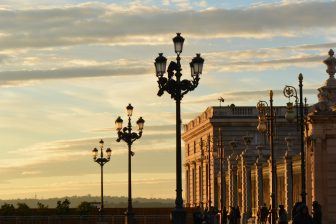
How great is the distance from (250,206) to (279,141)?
47526 millimetres

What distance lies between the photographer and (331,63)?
212 ft

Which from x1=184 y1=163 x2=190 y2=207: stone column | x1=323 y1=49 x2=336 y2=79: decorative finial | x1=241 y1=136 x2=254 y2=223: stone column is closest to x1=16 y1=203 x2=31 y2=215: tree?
x1=241 y1=136 x2=254 y2=223: stone column

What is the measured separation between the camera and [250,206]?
82.9 m

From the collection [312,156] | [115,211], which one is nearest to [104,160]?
[312,156]

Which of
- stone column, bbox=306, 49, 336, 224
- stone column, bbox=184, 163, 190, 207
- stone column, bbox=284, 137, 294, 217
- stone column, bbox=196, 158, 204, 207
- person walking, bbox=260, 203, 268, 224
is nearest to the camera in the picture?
stone column, bbox=306, 49, 336, 224

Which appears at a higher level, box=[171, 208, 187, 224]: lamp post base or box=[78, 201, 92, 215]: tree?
box=[78, 201, 92, 215]: tree

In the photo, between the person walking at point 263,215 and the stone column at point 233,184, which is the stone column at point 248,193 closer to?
the stone column at point 233,184

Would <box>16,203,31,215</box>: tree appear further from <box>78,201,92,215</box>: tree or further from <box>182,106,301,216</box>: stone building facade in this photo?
<box>182,106,301,216</box>: stone building facade

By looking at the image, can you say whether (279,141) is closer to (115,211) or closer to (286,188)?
(115,211)

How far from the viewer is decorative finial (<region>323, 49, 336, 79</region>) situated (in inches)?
2532

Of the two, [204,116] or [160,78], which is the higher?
[204,116]

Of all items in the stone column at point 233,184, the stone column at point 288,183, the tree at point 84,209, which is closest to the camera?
the stone column at point 288,183

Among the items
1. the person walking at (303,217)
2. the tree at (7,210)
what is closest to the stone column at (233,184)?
the tree at (7,210)

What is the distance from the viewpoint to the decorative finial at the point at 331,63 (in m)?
64.3
